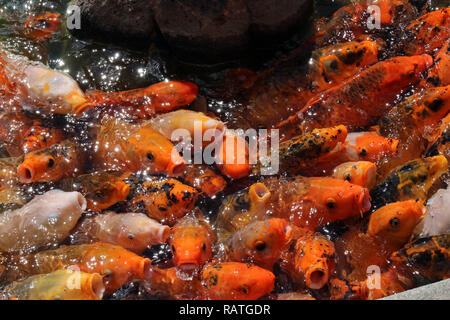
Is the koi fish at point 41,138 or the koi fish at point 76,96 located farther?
the koi fish at point 76,96

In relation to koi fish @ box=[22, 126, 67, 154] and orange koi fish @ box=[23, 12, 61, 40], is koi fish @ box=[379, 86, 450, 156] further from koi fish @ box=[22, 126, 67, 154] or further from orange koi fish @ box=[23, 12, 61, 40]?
orange koi fish @ box=[23, 12, 61, 40]

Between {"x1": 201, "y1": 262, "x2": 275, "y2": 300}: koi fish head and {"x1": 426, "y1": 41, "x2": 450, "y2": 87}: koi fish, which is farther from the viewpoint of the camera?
{"x1": 426, "y1": 41, "x2": 450, "y2": 87}: koi fish

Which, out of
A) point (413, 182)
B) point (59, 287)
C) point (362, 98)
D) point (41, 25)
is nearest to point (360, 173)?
point (413, 182)

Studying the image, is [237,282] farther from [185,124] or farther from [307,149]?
[185,124]

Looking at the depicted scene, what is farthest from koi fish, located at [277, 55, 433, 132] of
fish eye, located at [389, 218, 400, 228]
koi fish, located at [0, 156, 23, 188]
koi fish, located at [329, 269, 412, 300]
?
koi fish, located at [0, 156, 23, 188]

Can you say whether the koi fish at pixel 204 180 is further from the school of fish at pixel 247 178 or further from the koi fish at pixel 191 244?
the koi fish at pixel 191 244

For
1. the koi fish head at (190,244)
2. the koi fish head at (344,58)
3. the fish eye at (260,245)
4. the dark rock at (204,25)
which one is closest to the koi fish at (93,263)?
the koi fish head at (190,244)
